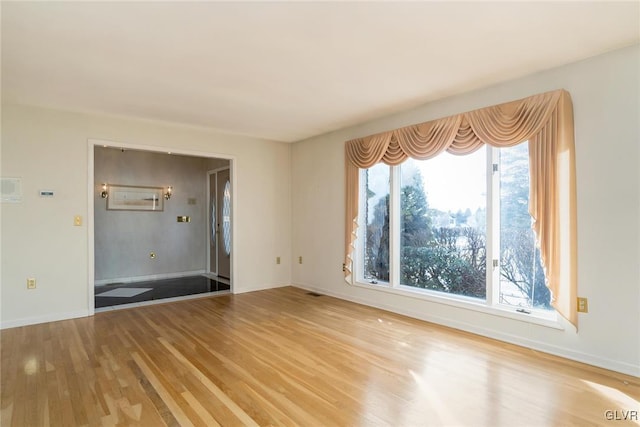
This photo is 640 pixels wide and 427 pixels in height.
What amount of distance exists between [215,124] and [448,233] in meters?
3.63

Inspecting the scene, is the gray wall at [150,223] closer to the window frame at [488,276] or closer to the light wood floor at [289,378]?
the light wood floor at [289,378]

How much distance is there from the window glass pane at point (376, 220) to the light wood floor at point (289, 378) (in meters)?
1.06

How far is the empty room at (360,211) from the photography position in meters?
2.36

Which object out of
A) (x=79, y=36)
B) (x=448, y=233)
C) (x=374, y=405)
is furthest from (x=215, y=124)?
(x=374, y=405)

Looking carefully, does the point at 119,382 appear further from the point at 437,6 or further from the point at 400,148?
the point at 400,148

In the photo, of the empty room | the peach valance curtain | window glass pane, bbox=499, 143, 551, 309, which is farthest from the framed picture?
window glass pane, bbox=499, 143, 551, 309

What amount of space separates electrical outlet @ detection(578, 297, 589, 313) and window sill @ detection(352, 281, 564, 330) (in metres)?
0.23

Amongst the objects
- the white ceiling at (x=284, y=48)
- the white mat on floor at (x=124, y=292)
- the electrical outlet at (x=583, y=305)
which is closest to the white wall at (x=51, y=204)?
the white ceiling at (x=284, y=48)

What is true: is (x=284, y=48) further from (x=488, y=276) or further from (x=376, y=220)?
(x=488, y=276)

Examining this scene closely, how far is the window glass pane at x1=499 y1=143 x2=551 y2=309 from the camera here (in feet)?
11.1

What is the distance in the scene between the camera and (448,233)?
13.7 ft

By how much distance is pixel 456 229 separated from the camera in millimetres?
4094

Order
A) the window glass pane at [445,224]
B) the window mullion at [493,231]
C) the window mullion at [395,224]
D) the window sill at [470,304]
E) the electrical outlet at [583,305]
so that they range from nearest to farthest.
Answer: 1. the electrical outlet at [583,305]
2. the window sill at [470,304]
3. the window mullion at [493,231]
4. the window glass pane at [445,224]
5. the window mullion at [395,224]

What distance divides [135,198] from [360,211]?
15.5 feet
